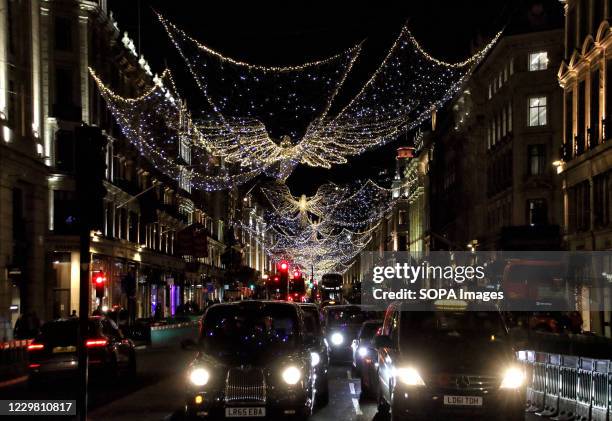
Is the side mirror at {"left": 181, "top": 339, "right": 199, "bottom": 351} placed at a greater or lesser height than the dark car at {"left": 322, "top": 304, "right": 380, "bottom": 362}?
greater

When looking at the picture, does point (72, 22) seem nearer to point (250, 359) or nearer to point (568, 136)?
point (568, 136)

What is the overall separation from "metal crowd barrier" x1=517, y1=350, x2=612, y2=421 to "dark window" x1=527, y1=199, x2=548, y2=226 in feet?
127

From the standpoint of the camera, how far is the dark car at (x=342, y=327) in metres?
27.8

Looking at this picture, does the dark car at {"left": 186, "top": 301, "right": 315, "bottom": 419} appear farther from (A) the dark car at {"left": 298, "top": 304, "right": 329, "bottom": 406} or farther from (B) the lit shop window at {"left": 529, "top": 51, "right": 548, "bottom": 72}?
(B) the lit shop window at {"left": 529, "top": 51, "right": 548, "bottom": 72}

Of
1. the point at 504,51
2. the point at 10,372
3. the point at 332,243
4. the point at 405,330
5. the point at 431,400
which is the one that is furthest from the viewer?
the point at 332,243

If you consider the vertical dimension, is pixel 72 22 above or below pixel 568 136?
above

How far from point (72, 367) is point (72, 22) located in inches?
1405

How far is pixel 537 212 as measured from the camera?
188ft

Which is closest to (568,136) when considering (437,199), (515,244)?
(515,244)

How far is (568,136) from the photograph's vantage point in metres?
45.8

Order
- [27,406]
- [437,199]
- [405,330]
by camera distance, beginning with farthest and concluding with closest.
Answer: [437,199] < [27,406] < [405,330]

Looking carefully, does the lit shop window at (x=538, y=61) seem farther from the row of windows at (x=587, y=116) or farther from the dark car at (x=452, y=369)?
the dark car at (x=452, y=369)

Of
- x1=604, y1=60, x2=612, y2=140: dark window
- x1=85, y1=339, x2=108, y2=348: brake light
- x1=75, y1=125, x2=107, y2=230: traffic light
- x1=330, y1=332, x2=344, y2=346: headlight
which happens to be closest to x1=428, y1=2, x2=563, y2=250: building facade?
x1=604, y1=60, x2=612, y2=140: dark window

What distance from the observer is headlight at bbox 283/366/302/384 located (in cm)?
1301
